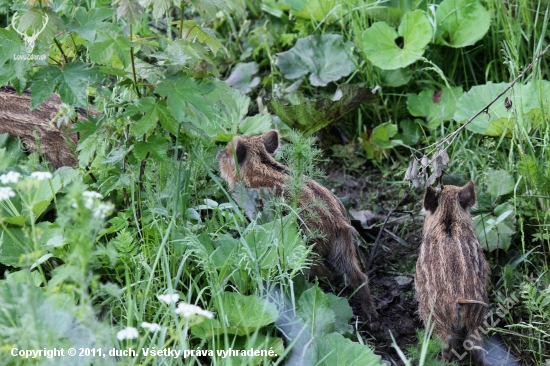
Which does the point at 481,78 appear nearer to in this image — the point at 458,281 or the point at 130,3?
the point at 458,281

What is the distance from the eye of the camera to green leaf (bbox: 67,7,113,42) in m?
3.50

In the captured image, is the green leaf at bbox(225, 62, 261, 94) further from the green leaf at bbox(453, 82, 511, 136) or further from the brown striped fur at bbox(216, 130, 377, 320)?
the green leaf at bbox(453, 82, 511, 136)

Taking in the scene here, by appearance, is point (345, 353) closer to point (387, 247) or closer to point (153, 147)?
point (153, 147)

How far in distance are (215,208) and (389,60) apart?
2078 mm

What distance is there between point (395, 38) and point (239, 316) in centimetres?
290

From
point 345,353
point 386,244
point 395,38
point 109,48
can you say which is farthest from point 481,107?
point 109,48

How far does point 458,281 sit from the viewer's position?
3701 mm

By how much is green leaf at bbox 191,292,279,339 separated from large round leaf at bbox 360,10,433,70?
2.53 m

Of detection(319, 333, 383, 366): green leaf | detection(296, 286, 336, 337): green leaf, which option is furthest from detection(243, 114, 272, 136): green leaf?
detection(319, 333, 383, 366): green leaf

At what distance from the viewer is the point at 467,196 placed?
417 centimetres

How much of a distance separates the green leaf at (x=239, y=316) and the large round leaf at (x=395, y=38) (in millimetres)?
2534

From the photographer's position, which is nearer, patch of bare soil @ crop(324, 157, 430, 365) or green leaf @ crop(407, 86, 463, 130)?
patch of bare soil @ crop(324, 157, 430, 365)

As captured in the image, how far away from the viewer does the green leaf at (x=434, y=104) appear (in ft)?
17.7

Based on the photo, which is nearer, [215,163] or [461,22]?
[215,163]
